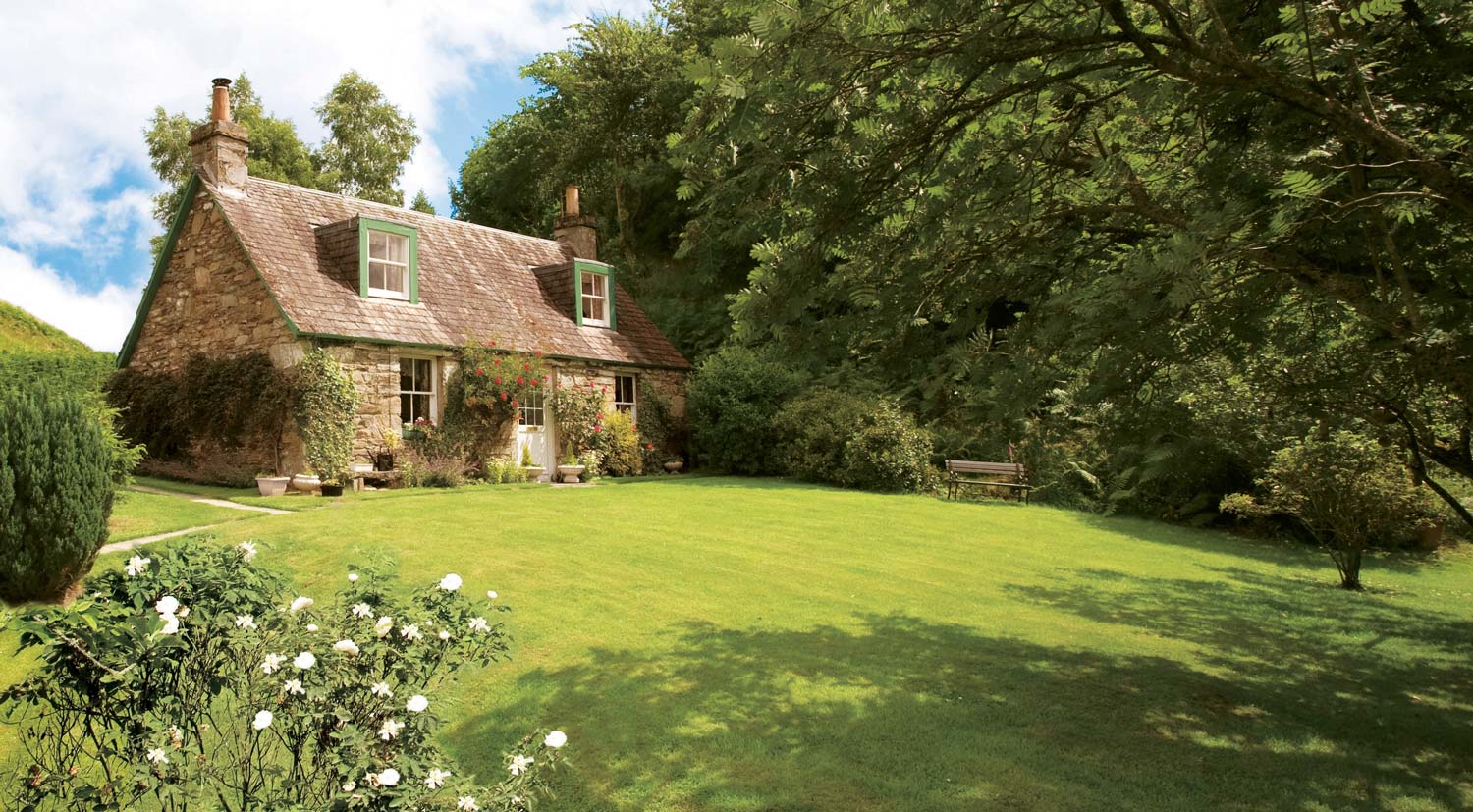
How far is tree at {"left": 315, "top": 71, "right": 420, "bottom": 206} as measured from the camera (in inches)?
1417

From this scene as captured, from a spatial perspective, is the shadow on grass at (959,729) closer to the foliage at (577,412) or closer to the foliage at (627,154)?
the foliage at (577,412)

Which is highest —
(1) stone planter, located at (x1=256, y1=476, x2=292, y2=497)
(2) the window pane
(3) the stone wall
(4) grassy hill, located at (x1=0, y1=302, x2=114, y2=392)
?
(2) the window pane

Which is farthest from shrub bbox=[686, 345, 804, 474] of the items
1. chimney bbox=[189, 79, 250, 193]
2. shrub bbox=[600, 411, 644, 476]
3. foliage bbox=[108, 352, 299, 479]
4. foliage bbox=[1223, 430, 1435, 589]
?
foliage bbox=[1223, 430, 1435, 589]

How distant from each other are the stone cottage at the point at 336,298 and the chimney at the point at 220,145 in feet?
0.07

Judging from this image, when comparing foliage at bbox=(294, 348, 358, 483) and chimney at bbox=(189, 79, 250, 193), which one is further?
chimney at bbox=(189, 79, 250, 193)

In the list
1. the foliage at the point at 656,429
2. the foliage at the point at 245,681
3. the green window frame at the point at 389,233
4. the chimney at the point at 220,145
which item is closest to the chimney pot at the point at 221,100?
the chimney at the point at 220,145

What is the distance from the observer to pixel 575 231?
2272 centimetres

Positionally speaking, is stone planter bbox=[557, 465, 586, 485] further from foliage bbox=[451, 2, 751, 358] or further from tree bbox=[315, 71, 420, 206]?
tree bbox=[315, 71, 420, 206]

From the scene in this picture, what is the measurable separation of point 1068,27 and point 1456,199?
2153mm

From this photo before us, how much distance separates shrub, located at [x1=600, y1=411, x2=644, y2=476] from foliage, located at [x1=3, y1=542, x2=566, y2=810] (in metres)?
16.2

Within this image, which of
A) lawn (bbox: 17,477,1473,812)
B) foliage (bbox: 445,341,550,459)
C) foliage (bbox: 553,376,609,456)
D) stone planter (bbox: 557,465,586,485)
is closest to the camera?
lawn (bbox: 17,477,1473,812)

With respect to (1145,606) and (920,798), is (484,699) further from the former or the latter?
(1145,606)

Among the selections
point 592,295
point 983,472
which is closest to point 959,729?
point 983,472

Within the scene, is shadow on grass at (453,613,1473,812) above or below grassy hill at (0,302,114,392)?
below
